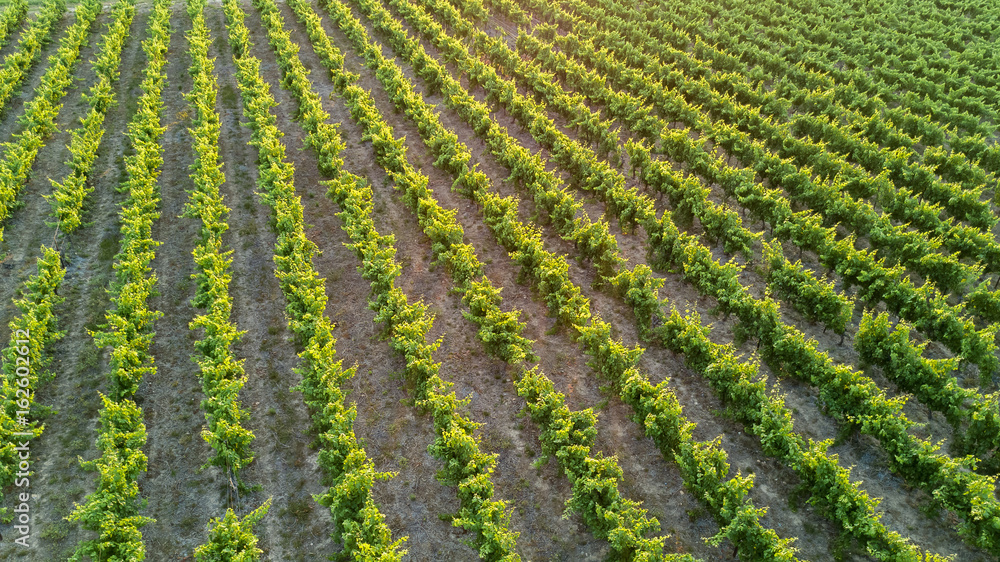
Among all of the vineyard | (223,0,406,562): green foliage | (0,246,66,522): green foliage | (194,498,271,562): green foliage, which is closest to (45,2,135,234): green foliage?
the vineyard

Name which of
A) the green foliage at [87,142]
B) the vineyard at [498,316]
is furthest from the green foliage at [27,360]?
the green foliage at [87,142]

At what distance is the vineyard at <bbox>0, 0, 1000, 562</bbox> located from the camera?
16359mm

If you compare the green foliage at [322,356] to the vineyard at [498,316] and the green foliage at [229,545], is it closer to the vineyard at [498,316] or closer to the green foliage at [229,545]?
the vineyard at [498,316]

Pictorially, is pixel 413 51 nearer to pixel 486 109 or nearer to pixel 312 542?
pixel 486 109

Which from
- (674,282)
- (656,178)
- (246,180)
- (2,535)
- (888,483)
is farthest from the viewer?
(246,180)

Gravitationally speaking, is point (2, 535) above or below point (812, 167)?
below

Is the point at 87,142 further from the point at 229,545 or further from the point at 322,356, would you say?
the point at 229,545

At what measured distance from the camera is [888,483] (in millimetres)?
17766

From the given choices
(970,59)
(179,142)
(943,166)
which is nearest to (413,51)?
(179,142)

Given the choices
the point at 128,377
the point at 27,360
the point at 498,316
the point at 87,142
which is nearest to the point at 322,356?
the point at 128,377

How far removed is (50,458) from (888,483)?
2447 cm

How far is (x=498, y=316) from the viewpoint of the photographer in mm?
20141

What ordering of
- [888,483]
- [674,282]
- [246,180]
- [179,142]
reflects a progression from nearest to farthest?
[888,483] → [674,282] → [246,180] → [179,142]

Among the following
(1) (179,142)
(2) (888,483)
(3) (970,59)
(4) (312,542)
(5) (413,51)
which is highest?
(5) (413,51)
